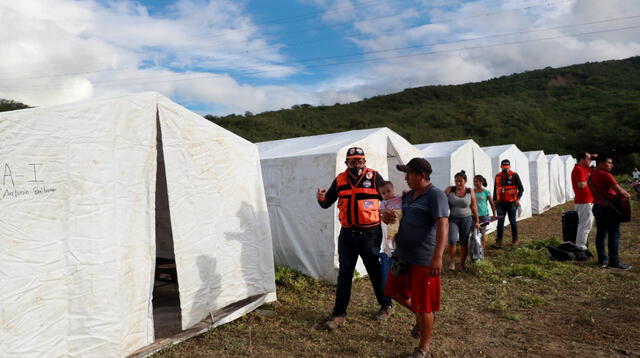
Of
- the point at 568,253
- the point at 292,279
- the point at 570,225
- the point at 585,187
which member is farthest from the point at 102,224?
the point at 570,225

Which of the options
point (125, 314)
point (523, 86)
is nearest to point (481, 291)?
point (125, 314)

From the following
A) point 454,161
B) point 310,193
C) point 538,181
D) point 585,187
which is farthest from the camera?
point 538,181

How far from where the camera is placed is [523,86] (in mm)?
70562

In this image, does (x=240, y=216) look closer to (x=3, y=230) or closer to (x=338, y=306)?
(x=338, y=306)

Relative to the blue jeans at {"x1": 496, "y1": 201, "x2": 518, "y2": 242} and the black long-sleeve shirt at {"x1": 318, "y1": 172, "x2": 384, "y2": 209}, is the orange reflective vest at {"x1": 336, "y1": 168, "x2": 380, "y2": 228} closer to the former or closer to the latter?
the black long-sleeve shirt at {"x1": 318, "y1": 172, "x2": 384, "y2": 209}

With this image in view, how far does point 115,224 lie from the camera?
3.38 metres

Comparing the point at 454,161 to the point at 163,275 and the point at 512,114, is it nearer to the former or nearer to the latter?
the point at 163,275

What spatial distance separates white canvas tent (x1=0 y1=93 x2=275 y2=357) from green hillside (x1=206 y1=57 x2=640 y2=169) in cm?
3135

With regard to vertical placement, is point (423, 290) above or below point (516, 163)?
below

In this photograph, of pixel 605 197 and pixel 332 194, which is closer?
pixel 332 194

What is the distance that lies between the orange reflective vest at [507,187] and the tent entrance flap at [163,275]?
21.9ft

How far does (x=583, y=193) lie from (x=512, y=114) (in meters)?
51.9

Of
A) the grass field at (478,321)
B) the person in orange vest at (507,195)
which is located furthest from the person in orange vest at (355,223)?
the person in orange vest at (507,195)

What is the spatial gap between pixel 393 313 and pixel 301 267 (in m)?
2.04
